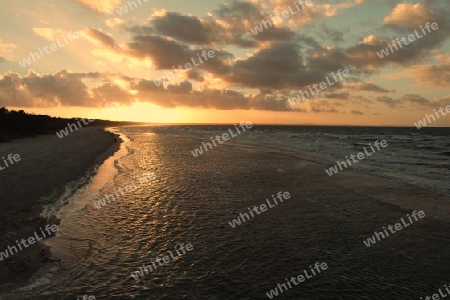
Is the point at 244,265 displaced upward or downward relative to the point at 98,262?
downward

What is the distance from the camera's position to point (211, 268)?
8844 millimetres

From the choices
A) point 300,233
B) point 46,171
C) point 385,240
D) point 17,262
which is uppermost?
point 46,171

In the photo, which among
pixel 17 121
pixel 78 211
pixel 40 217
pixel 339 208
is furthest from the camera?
pixel 17 121

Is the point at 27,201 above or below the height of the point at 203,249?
above

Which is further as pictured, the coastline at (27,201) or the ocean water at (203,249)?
the coastline at (27,201)

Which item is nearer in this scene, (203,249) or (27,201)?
(203,249)

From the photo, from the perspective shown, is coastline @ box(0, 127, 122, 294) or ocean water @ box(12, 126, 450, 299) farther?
coastline @ box(0, 127, 122, 294)

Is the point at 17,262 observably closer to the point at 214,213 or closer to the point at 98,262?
the point at 98,262

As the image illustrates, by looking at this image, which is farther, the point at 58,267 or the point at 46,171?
the point at 46,171

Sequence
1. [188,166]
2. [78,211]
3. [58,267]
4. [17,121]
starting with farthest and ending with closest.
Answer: [17,121] → [188,166] → [78,211] → [58,267]

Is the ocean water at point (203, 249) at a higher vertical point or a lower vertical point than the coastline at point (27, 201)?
lower

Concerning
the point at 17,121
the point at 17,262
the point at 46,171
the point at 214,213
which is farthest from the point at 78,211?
the point at 17,121

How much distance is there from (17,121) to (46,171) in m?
45.4

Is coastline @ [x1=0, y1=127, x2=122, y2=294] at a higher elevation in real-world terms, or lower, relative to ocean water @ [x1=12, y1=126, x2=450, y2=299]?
higher
